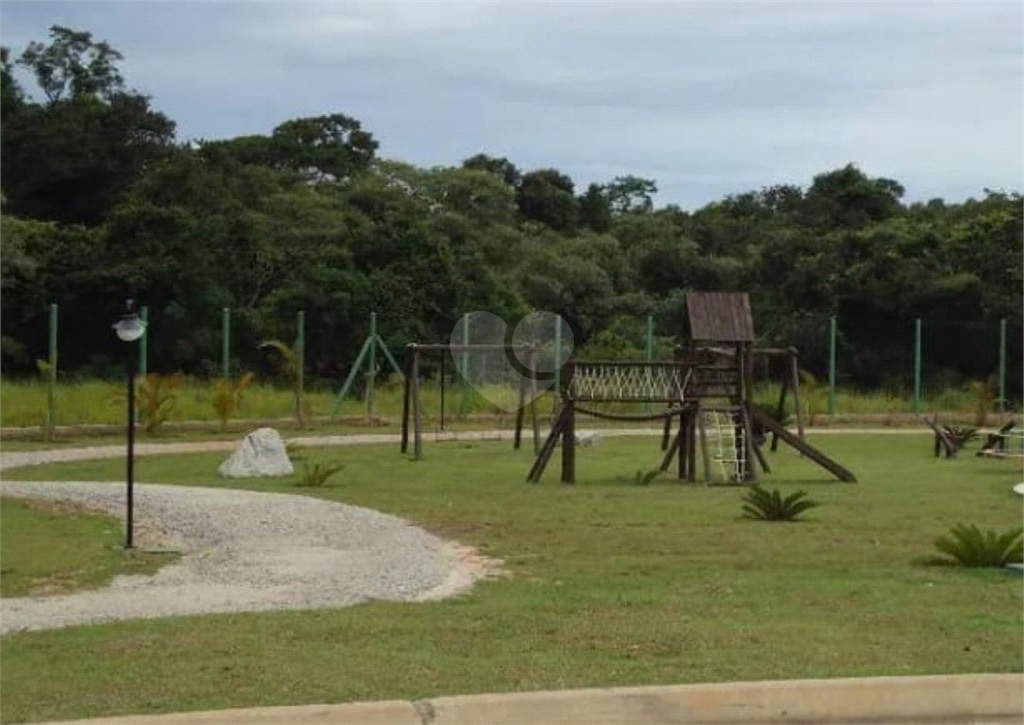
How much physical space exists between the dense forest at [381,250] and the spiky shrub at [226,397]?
3.33 m

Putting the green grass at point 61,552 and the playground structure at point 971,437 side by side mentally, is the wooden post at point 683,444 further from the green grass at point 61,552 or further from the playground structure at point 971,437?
the green grass at point 61,552

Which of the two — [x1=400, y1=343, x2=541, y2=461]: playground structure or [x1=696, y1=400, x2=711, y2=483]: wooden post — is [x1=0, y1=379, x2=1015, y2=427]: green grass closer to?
[x1=400, y1=343, x2=541, y2=461]: playground structure

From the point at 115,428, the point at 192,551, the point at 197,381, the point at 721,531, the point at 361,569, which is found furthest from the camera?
the point at 197,381

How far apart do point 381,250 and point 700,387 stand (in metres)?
19.4

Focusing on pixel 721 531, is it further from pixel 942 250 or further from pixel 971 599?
pixel 942 250

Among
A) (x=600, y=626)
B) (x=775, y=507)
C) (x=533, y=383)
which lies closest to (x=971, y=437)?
(x=533, y=383)

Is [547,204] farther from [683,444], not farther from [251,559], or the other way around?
[251,559]

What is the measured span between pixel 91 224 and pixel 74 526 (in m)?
31.2

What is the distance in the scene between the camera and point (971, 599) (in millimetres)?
9961

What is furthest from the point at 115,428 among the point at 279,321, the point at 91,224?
the point at 91,224

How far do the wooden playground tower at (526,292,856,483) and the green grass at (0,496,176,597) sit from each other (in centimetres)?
650

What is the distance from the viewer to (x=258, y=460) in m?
19.9

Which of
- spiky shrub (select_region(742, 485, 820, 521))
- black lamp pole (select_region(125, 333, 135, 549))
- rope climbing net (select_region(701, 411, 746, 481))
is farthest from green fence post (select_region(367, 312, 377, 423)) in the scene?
black lamp pole (select_region(125, 333, 135, 549))

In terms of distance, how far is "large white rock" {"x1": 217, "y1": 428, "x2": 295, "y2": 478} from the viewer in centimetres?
1970
